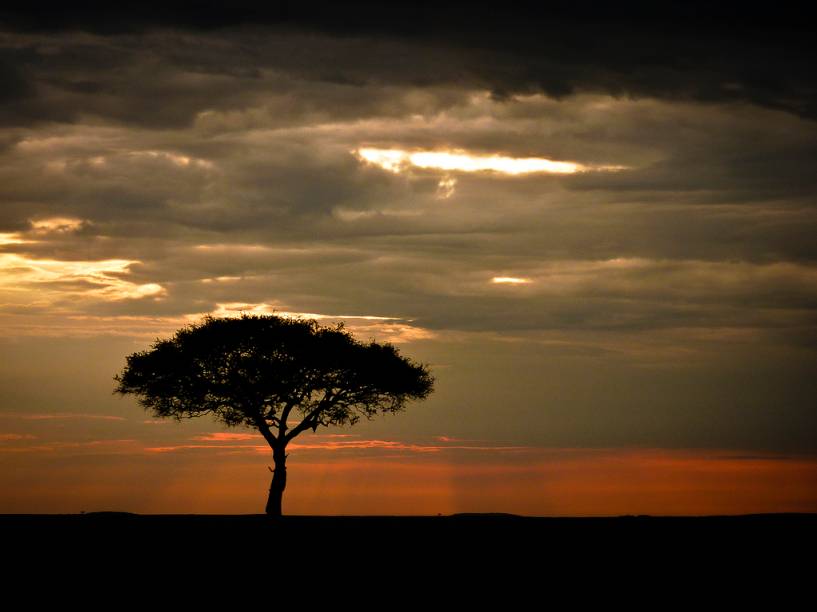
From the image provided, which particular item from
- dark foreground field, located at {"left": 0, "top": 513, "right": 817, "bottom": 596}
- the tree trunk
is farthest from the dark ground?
the tree trunk

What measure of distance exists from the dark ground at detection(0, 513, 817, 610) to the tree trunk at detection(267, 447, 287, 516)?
1437 centimetres

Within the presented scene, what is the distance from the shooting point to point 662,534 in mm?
44438

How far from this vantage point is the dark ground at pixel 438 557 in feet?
98.7

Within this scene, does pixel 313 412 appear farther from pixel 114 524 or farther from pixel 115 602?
pixel 115 602

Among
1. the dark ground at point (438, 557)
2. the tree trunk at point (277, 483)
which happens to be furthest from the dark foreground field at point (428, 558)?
the tree trunk at point (277, 483)

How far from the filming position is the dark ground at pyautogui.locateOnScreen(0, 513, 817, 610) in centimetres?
3008

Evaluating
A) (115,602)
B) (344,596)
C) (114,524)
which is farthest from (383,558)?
(114,524)

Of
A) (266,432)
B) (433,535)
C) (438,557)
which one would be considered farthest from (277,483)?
(438,557)

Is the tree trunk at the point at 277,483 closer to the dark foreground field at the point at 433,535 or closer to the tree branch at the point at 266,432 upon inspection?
the tree branch at the point at 266,432

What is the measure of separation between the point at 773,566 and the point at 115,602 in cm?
2104

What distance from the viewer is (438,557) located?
121 ft

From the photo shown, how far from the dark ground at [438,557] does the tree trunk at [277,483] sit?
14.4 meters

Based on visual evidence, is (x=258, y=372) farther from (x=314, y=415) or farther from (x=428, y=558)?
(x=428, y=558)

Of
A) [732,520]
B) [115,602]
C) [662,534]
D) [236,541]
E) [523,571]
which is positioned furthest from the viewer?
[732,520]
